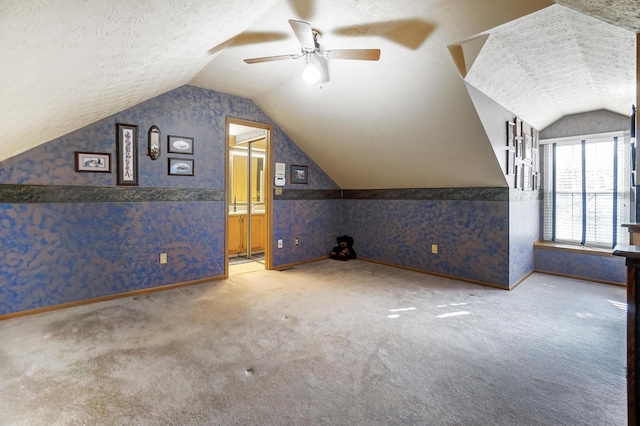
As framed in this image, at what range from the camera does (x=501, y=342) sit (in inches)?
99.7

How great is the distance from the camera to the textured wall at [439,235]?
396 centimetres

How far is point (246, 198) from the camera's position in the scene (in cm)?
614

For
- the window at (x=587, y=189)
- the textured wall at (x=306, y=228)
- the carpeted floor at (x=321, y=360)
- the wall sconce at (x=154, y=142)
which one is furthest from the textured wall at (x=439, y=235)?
the wall sconce at (x=154, y=142)

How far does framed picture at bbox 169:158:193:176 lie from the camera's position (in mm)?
3865

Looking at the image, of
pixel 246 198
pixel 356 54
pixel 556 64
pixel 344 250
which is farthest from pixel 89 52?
pixel 344 250

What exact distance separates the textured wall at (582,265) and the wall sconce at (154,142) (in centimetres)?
550

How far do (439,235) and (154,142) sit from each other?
398 centimetres

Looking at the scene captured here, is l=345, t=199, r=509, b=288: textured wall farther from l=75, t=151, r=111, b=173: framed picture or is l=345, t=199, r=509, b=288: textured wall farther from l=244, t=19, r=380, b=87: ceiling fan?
l=75, t=151, r=111, b=173: framed picture

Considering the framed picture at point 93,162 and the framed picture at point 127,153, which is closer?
the framed picture at point 93,162

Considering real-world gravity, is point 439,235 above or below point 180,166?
below

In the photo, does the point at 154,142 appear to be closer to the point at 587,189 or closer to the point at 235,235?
the point at 235,235

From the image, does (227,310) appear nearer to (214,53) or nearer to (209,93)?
(214,53)

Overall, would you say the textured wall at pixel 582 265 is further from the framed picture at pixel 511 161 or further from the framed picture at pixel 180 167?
the framed picture at pixel 180 167

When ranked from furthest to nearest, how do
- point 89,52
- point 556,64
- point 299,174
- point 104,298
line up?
point 299,174 < point 104,298 < point 556,64 < point 89,52
